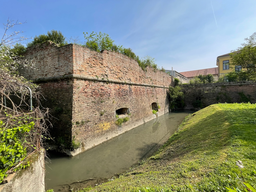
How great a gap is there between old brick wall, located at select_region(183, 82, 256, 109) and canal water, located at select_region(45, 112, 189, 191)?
44.0ft

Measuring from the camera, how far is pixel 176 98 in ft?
59.1

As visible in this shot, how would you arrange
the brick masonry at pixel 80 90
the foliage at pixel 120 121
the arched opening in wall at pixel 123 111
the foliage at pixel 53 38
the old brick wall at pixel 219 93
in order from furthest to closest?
the old brick wall at pixel 219 93, the arched opening in wall at pixel 123 111, the foliage at pixel 120 121, the foliage at pixel 53 38, the brick masonry at pixel 80 90

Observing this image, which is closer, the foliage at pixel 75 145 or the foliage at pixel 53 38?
the foliage at pixel 75 145

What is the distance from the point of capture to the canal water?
410 centimetres

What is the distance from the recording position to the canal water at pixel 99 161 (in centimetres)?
410

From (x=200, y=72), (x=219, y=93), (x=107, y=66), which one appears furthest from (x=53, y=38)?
(x=200, y=72)

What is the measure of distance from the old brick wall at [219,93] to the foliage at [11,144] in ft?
61.0

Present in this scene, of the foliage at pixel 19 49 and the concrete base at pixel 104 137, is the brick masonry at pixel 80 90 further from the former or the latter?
the foliage at pixel 19 49

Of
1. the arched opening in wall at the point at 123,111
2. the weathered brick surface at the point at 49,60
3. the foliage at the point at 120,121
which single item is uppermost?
the weathered brick surface at the point at 49,60

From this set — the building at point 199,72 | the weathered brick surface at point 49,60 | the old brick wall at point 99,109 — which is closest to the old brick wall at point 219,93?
the old brick wall at point 99,109

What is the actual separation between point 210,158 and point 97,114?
503 cm

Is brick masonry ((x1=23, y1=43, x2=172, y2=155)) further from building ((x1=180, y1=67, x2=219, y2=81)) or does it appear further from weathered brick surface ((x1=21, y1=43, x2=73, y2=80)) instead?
building ((x1=180, y1=67, x2=219, y2=81))

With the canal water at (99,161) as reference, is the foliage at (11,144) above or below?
above

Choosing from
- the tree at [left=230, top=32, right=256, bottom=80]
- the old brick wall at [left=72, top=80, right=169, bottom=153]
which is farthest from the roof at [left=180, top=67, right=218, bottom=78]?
the old brick wall at [left=72, top=80, right=169, bottom=153]
